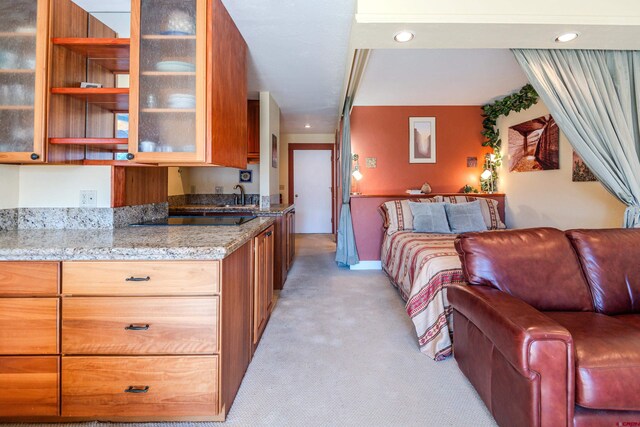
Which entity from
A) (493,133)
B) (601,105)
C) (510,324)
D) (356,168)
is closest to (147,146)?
(510,324)

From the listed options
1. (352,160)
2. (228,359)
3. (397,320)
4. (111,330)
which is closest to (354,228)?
(352,160)

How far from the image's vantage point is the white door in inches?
298

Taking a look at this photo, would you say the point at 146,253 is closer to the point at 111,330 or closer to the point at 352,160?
the point at 111,330

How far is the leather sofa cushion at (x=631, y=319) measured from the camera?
1515 mm

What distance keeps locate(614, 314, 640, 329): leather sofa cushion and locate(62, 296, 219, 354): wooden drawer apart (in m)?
1.93

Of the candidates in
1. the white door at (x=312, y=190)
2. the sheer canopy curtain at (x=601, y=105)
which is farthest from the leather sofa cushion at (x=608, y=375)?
the white door at (x=312, y=190)

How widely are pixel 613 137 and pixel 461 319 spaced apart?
64.0 inches

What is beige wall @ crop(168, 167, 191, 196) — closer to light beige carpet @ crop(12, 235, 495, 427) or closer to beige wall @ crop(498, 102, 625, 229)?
light beige carpet @ crop(12, 235, 495, 427)

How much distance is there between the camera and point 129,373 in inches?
54.4

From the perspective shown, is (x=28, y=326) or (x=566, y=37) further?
(x=566, y=37)

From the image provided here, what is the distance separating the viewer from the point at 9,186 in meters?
1.85

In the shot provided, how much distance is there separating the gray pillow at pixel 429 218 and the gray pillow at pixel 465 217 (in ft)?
0.25

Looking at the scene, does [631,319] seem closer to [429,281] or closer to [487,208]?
[429,281]

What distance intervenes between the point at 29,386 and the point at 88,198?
1.04m
